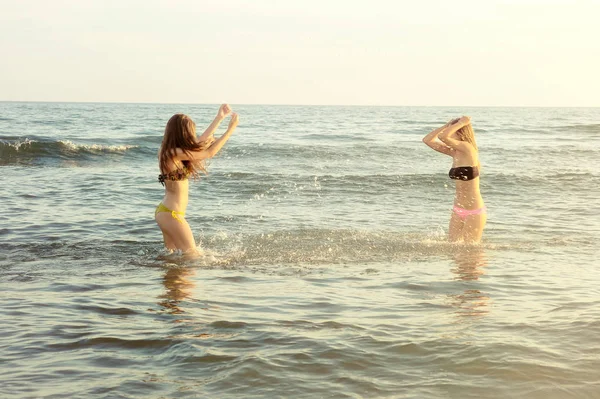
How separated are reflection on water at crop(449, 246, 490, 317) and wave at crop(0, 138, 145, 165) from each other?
51.5ft

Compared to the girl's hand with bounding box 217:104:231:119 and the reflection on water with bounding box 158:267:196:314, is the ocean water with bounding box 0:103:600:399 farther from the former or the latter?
the girl's hand with bounding box 217:104:231:119

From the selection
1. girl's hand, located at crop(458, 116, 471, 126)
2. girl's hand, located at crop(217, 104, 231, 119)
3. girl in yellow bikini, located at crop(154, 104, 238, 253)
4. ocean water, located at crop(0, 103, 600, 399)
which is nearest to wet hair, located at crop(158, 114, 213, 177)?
girl in yellow bikini, located at crop(154, 104, 238, 253)

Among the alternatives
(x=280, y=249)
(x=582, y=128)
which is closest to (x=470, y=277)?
(x=280, y=249)

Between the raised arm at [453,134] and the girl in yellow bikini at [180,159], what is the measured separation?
273 cm

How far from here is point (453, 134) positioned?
919 cm

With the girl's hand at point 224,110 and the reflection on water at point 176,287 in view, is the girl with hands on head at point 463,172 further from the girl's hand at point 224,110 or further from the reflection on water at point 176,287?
the reflection on water at point 176,287

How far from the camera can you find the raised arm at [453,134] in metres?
9.02

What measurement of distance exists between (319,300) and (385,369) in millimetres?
1872

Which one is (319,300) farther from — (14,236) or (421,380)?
(14,236)

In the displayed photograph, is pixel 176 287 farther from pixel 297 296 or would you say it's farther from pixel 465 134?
pixel 465 134

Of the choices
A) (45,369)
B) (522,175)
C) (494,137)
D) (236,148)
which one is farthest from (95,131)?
(45,369)

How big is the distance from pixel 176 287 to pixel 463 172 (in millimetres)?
3916

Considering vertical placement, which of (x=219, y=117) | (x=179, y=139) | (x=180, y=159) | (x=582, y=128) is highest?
(x=582, y=128)

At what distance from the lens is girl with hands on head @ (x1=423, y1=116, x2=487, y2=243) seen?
30.0 feet
